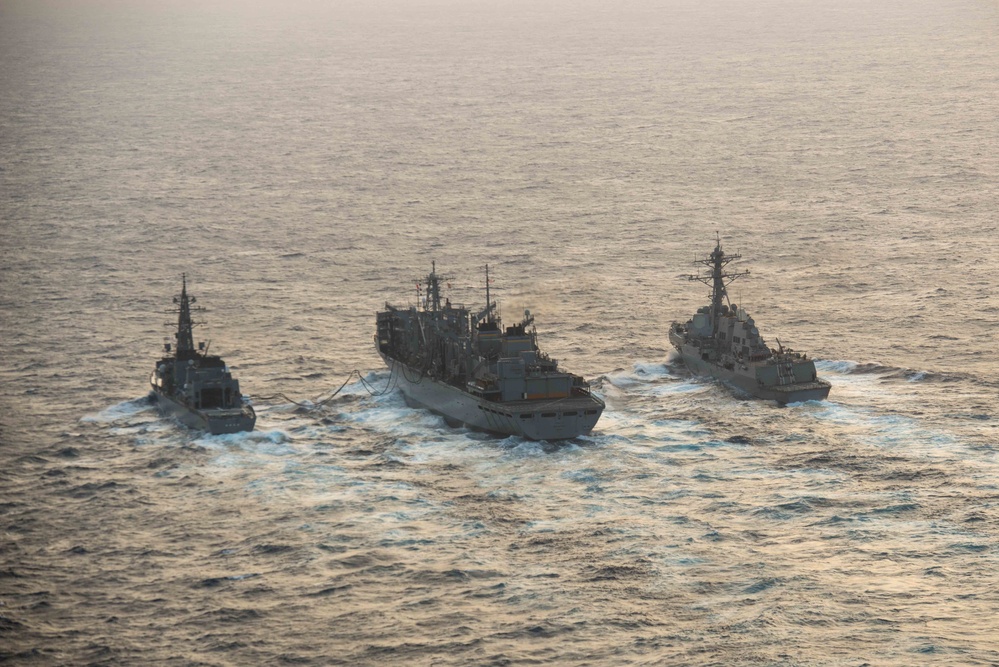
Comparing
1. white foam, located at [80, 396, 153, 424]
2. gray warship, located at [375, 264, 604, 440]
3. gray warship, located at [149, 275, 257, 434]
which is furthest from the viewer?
white foam, located at [80, 396, 153, 424]

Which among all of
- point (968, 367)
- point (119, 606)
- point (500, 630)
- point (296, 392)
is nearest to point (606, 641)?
point (500, 630)

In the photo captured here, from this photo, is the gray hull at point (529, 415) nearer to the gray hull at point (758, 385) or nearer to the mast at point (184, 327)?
the gray hull at point (758, 385)

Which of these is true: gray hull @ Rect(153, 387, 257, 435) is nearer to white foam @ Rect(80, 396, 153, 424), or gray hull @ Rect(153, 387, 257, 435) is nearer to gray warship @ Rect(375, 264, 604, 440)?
white foam @ Rect(80, 396, 153, 424)

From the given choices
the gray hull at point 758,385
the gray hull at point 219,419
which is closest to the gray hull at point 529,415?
the gray hull at point 758,385

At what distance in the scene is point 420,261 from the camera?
164 m

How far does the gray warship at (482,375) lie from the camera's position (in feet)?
363

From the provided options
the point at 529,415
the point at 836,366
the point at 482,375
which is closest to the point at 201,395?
the point at 482,375

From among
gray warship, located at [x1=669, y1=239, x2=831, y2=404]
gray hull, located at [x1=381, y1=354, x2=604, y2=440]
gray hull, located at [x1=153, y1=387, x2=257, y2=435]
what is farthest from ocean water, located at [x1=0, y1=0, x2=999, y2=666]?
gray warship, located at [x1=669, y1=239, x2=831, y2=404]

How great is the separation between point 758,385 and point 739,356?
5015 millimetres

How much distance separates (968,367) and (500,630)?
6376 cm

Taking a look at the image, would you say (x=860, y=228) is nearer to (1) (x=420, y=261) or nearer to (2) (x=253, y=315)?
(1) (x=420, y=261)

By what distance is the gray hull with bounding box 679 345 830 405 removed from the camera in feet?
385

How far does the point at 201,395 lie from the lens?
371ft

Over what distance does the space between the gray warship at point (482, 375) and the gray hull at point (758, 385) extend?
14.5m
